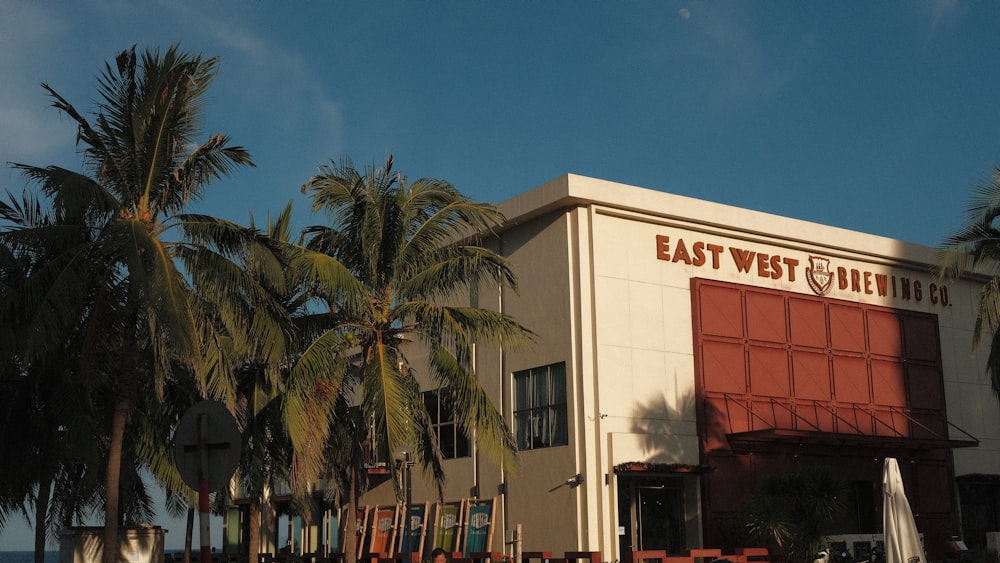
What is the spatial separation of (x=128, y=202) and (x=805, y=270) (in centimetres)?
1968

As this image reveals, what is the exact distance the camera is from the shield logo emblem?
31.2 metres

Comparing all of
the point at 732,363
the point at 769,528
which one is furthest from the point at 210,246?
the point at 732,363

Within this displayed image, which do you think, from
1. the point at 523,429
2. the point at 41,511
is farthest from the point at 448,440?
the point at 41,511

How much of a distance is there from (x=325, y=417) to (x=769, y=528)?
10431 mm

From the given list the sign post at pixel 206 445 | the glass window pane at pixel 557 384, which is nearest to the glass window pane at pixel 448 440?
the glass window pane at pixel 557 384

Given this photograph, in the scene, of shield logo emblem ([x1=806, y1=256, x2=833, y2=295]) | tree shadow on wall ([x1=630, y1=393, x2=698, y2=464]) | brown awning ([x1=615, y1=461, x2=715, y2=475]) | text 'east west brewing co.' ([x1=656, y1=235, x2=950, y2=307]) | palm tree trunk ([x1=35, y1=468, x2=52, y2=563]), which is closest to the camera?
palm tree trunk ([x1=35, y1=468, x2=52, y2=563])

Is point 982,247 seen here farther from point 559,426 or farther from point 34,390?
point 34,390

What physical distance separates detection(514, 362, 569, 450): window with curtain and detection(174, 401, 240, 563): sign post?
58.6 ft

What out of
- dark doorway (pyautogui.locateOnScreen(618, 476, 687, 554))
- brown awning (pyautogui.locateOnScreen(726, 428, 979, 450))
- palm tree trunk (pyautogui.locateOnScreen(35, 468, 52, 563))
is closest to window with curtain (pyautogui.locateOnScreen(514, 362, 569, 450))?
dark doorway (pyautogui.locateOnScreen(618, 476, 687, 554))

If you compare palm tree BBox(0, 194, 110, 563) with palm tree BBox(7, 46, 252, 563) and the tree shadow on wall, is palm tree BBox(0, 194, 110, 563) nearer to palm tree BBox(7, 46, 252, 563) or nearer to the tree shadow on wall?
palm tree BBox(7, 46, 252, 563)

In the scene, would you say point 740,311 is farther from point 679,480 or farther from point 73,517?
point 73,517

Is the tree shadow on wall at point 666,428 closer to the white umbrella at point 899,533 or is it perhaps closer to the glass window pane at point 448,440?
the glass window pane at point 448,440

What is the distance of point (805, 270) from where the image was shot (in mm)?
31219

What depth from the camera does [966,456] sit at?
111 feet
